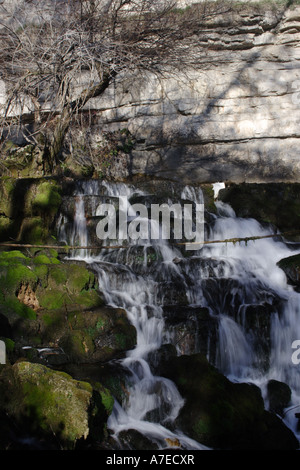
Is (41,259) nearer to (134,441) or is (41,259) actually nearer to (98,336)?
(98,336)

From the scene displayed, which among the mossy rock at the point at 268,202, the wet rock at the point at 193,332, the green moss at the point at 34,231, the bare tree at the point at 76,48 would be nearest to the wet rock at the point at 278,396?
the wet rock at the point at 193,332

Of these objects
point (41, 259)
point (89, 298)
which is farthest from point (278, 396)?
point (41, 259)

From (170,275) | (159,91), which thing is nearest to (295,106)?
(159,91)

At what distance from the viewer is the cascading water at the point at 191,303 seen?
4.04 m

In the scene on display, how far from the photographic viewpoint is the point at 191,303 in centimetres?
561

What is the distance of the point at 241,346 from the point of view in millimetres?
5012

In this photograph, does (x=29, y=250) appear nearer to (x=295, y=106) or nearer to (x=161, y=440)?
(x=161, y=440)

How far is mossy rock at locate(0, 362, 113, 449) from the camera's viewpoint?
304 centimetres

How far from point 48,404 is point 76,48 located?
22.7ft

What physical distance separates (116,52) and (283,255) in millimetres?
A: 5506

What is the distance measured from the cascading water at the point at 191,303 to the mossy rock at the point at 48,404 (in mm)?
651

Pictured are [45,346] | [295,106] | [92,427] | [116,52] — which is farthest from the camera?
[295,106]

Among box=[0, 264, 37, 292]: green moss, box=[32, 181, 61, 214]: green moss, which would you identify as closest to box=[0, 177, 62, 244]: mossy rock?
box=[32, 181, 61, 214]: green moss

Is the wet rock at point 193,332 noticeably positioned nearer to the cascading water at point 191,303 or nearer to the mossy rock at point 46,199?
the cascading water at point 191,303
